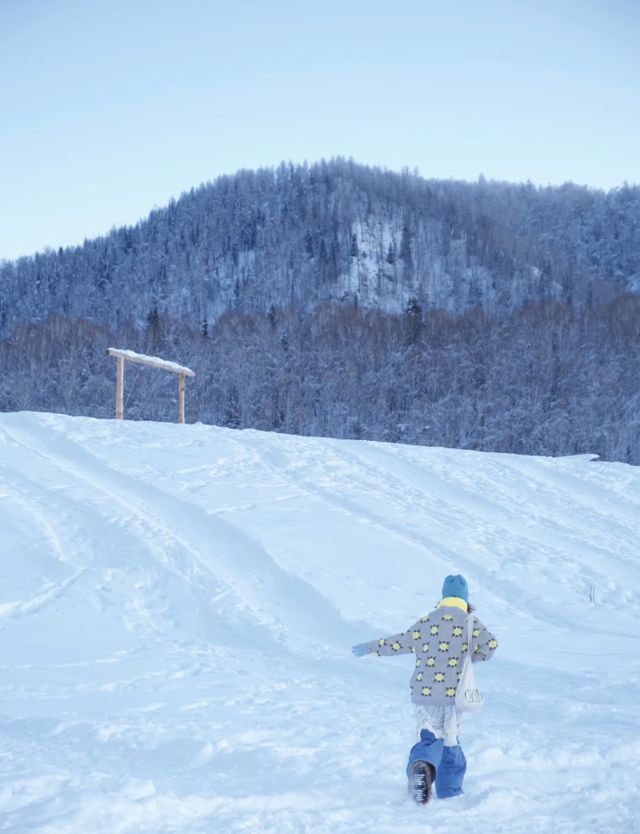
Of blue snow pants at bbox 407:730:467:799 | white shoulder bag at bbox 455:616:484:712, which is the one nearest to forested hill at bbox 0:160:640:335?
white shoulder bag at bbox 455:616:484:712

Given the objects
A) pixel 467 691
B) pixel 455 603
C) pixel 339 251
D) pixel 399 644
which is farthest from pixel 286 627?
pixel 339 251

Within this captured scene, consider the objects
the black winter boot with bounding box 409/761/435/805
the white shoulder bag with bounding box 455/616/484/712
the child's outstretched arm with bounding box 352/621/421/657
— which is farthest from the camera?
the child's outstretched arm with bounding box 352/621/421/657

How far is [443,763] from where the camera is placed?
4.22 meters

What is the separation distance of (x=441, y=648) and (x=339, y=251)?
103518 mm

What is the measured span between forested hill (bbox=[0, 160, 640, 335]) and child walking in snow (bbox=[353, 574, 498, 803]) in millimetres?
86346

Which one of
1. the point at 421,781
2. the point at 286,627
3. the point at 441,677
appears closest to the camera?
the point at 421,781

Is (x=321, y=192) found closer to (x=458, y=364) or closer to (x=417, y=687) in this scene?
(x=458, y=364)

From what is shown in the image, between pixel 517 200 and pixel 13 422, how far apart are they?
119 m

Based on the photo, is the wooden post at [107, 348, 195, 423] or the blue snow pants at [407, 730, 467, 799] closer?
the blue snow pants at [407, 730, 467, 799]

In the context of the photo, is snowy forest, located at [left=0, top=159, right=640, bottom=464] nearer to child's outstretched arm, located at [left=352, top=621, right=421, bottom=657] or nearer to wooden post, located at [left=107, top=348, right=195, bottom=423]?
wooden post, located at [left=107, top=348, right=195, bottom=423]

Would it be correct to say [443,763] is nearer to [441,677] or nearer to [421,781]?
[421,781]

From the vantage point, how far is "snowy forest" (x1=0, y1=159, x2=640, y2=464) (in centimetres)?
5153

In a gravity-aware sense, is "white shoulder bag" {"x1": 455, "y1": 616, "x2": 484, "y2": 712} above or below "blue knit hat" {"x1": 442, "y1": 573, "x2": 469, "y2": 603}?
below

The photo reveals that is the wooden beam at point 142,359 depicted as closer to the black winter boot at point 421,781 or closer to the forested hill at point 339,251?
the black winter boot at point 421,781
